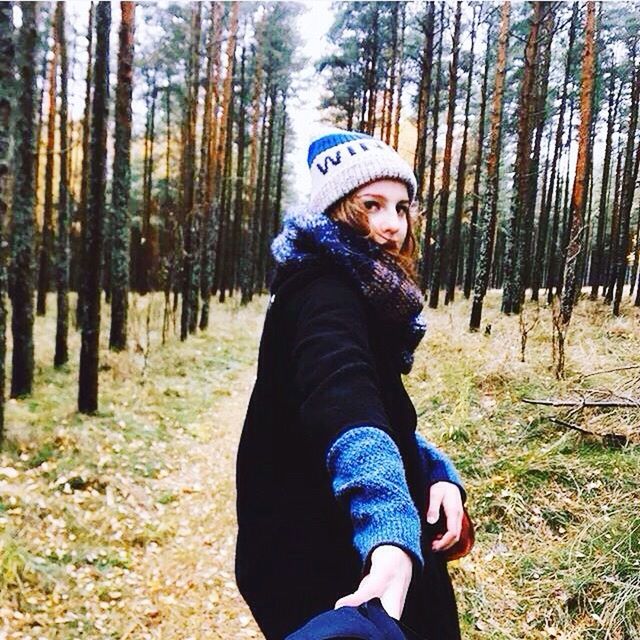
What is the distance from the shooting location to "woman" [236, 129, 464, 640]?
1.16 metres

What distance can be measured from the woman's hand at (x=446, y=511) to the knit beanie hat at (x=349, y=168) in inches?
32.2

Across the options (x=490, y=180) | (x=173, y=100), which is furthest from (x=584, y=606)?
(x=173, y=100)

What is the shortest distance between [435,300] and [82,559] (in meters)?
16.3

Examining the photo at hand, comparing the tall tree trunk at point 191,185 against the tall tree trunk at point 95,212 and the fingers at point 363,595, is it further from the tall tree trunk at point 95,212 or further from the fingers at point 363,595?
the fingers at point 363,595

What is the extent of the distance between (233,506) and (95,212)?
466cm

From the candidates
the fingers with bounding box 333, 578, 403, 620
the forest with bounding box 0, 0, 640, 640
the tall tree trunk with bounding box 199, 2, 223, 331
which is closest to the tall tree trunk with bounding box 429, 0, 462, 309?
the forest with bounding box 0, 0, 640, 640

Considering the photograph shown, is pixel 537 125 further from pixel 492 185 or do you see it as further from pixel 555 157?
pixel 492 185

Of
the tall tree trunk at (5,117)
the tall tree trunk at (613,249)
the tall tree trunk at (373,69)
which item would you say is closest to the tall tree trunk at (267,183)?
the tall tree trunk at (373,69)

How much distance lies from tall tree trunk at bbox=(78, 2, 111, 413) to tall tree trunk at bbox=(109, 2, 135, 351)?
2097 millimetres

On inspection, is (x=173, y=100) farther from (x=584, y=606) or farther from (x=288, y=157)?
(x=584, y=606)

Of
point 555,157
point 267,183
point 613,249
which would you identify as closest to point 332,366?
point 613,249

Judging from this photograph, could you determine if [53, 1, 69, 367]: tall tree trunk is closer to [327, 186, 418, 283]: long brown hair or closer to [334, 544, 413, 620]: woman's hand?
[327, 186, 418, 283]: long brown hair

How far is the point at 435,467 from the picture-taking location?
5.62ft

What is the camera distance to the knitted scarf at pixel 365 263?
1.41 meters
